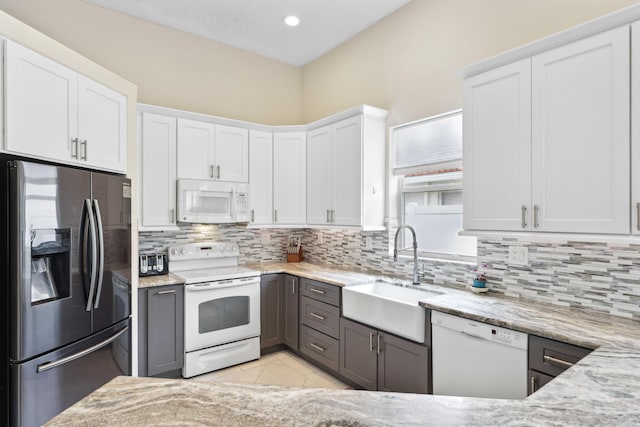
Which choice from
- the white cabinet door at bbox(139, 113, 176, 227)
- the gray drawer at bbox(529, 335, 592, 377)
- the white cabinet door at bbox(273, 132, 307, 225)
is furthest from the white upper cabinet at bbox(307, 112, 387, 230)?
the gray drawer at bbox(529, 335, 592, 377)

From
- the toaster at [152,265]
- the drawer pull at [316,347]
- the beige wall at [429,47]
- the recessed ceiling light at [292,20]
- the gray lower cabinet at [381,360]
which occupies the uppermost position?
the recessed ceiling light at [292,20]

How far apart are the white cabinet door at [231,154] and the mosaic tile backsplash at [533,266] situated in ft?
2.02

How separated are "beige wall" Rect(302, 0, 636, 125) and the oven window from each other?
226 cm

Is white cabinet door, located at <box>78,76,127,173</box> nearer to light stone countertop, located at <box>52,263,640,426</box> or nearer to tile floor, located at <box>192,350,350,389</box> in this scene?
light stone countertop, located at <box>52,263,640,426</box>

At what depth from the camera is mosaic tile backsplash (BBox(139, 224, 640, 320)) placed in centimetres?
199

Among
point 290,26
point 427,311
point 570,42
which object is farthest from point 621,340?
point 290,26

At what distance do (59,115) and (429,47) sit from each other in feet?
9.03

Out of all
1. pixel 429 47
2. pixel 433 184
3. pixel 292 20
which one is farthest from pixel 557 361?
pixel 292 20

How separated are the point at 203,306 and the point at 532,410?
9.32 ft

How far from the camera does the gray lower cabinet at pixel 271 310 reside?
3.61 m

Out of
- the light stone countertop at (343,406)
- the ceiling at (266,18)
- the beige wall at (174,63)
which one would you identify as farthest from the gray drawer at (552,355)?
the beige wall at (174,63)

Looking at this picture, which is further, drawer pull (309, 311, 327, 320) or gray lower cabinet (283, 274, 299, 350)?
gray lower cabinet (283, 274, 299, 350)

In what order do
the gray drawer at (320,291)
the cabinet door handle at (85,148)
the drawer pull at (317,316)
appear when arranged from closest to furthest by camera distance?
the cabinet door handle at (85,148), the gray drawer at (320,291), the drawer pull at (317,316)

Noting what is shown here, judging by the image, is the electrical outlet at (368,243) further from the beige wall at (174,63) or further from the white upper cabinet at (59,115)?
the white upper cabinet at (59,115)
